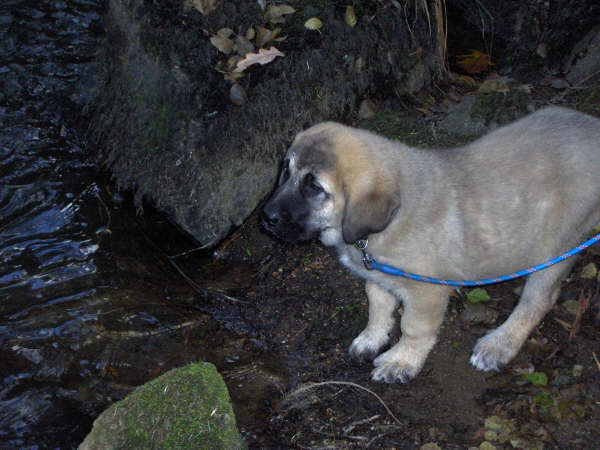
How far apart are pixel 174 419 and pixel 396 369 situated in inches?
65.1

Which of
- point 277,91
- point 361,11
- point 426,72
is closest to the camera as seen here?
point 277,91

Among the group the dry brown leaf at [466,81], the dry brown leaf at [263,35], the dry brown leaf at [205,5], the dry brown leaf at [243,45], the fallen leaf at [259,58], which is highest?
the dry brown leaf at [205,5]

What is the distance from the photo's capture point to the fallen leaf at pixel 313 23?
542cm

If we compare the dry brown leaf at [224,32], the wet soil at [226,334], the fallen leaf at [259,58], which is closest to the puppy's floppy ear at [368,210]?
the wet soil at [226,334]

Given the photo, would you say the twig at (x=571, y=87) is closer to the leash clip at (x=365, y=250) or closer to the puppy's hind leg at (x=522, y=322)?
the puppy's hind leg at (x=522, y=322)

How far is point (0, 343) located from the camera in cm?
412

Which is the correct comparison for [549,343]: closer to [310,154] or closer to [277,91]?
[310,154]

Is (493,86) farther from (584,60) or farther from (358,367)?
(358,367)

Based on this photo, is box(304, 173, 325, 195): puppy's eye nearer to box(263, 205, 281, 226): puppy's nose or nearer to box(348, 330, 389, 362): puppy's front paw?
box(263, 205, 281, 226): puppy's nose

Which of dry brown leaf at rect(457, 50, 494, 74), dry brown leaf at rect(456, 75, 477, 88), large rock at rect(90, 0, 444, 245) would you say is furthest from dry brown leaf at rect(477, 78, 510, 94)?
large rock at rect(90, 0, 444, 245)

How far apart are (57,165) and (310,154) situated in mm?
3526

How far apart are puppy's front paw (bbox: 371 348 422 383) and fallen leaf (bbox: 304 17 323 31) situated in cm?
313

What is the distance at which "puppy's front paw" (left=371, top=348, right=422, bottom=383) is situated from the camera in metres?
3.96

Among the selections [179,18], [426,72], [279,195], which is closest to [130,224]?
[179,18]
